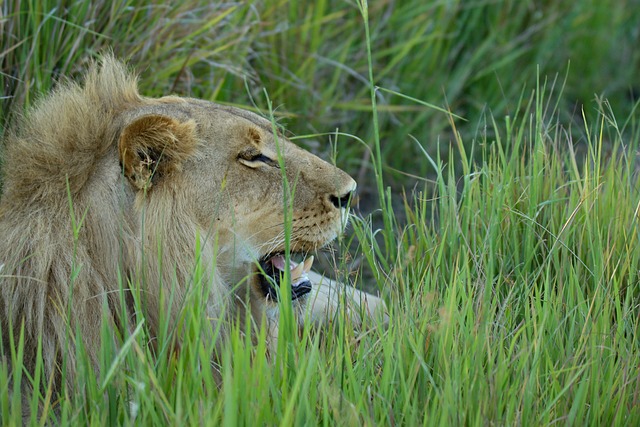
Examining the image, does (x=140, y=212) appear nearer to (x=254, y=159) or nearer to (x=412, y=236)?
(x=254, y=159)

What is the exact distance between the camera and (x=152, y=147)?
2551 mm

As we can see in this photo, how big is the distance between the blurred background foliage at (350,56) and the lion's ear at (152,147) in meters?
0.59

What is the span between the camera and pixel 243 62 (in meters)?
4.37

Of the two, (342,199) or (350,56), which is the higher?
(342,199)

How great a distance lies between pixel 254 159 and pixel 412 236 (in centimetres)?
64

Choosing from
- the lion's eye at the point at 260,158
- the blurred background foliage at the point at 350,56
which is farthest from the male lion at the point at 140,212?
the blurred background foliage at the point at 350,56

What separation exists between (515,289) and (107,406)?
1.22 m

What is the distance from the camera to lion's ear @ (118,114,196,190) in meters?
2.50

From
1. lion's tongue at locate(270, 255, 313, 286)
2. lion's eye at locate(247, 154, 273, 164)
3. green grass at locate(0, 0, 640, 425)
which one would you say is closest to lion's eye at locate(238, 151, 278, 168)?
lion's eye at locate(247, 154, 273, 164)

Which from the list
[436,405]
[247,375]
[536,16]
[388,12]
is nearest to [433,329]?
[436,405]

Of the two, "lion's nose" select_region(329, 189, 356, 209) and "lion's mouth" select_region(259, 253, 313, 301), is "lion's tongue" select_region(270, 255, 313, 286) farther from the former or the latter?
"lion's nose" select_region(329, 189, 356, 209)

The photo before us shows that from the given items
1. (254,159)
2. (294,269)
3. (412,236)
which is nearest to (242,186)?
(254,159)

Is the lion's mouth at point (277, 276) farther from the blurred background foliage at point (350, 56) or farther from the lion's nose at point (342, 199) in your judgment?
the blurred background foliage at point (350, 56)

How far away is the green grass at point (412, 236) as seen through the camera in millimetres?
2092
